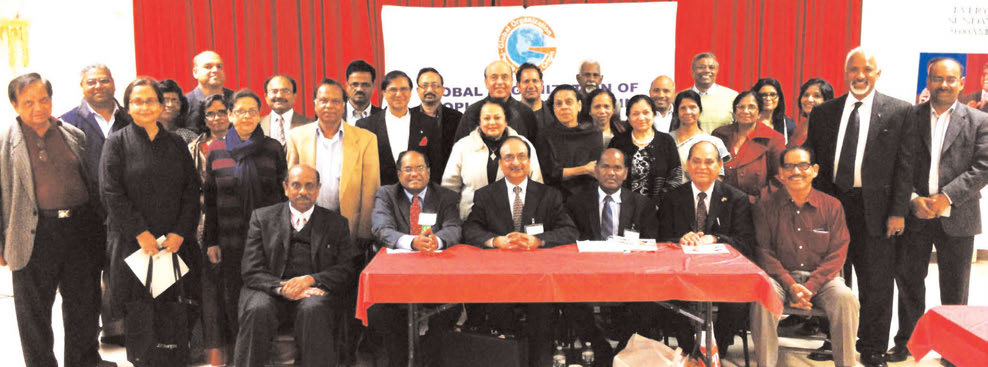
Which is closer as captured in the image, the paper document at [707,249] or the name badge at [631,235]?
the paper document at [707,249]

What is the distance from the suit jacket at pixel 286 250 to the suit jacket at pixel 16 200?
995 mm

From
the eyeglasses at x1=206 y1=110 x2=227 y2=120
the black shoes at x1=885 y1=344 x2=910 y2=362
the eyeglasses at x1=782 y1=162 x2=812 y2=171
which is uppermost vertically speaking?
the eyeglasses at x1=206 y1=110 x2=227 y2=120

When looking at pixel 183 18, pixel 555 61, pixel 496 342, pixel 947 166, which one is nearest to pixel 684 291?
pixel 496 342

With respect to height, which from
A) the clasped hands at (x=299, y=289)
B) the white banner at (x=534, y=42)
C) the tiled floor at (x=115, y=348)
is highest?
the white banner at (x=534, y=42)

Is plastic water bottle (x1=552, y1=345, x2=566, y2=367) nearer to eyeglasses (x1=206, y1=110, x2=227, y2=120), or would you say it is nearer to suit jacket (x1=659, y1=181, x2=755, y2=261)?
suit jacket (x1=659, y1=181, x2=755, y2=261)

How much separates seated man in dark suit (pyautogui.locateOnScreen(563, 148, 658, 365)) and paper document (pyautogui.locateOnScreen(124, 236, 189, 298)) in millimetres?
1983

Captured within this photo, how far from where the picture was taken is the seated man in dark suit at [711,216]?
11.8 ft

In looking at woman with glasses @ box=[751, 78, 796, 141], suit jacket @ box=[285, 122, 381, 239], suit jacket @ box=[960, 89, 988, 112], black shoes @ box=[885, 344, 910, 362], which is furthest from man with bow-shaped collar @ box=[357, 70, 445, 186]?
suit jacket @ box=[960, 89, 988, 112]

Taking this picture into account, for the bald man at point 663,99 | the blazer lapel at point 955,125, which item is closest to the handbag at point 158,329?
the bald man at point 663,99

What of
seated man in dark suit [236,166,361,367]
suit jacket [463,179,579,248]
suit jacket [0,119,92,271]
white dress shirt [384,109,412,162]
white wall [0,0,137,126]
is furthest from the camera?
white wall [0,0,137,126]

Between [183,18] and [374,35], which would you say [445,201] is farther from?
[183,18]

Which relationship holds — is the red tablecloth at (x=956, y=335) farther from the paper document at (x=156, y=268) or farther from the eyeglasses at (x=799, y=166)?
the paper document at (x=156, y=268)

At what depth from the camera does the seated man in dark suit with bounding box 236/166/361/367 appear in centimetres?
314

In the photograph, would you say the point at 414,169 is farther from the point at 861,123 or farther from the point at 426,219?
the point at 861,123
